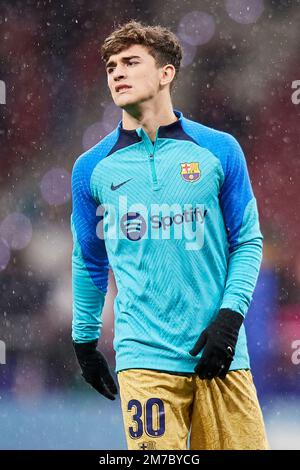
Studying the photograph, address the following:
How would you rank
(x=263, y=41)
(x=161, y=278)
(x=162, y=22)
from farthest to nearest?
(x=263, y=41) < (x=162, y=22) < (x=161, y=278)

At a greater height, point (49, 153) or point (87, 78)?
point (87, 78)

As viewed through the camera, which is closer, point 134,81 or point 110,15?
point 134,81

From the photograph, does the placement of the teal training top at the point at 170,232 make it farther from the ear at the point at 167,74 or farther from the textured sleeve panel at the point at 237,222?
the ear at the point at 167,74

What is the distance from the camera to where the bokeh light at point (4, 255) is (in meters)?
7.32

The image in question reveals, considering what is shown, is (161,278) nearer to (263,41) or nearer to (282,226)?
(282,226)

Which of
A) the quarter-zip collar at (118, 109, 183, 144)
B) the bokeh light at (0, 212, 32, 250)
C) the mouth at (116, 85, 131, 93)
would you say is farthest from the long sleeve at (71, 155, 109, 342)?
the bokeh light at (0, 212, 32, 250)

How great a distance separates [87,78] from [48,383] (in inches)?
87.6

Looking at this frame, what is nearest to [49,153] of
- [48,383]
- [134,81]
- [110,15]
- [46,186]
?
[46,186]

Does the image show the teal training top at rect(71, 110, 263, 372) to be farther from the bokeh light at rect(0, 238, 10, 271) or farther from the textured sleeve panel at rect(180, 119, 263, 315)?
the bokeh light at rect(0, 238, 10, 271)

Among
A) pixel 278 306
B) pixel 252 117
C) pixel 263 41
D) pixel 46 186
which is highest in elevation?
pixel 263 41

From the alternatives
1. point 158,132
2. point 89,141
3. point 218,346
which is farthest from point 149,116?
point 89,141

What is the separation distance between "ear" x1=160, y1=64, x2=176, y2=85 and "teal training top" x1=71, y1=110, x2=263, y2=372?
16cm

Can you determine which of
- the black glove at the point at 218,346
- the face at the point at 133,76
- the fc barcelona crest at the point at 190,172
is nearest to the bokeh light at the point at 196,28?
the face at the point at 133,76

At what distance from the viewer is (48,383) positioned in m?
6.80
